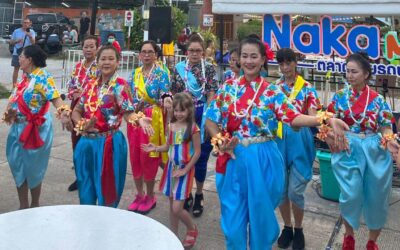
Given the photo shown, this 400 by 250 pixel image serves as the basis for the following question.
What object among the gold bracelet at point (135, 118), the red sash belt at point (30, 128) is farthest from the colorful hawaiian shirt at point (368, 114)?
the red sash belt at point (30, 128)

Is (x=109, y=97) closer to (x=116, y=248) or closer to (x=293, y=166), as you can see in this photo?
(x=293, y=166)

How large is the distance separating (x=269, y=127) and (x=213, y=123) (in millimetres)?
383

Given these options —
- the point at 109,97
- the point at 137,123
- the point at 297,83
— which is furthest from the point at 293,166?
the point at 109,97

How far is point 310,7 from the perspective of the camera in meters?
5.24

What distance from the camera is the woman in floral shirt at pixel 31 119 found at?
417 cm

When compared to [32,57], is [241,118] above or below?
below

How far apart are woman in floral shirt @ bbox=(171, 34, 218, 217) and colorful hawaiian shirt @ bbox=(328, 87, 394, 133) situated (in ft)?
4.73

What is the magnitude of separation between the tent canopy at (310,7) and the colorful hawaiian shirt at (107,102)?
2238mm

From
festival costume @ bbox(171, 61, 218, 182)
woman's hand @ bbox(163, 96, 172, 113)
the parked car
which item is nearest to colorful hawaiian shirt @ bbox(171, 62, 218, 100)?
festival costume @ bbox(171, 61, 218, 182)

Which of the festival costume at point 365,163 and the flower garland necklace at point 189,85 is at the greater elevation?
the flower garland necklace at point 189,85

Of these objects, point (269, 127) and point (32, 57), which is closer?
point (269, 127)

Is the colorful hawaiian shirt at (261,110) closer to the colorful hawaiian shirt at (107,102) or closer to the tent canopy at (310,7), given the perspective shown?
the colorful hawaiian shirt at (107,102)

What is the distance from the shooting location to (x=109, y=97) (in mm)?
Result: 3760

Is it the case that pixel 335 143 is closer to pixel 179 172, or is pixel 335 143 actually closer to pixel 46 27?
pixel 179 172
